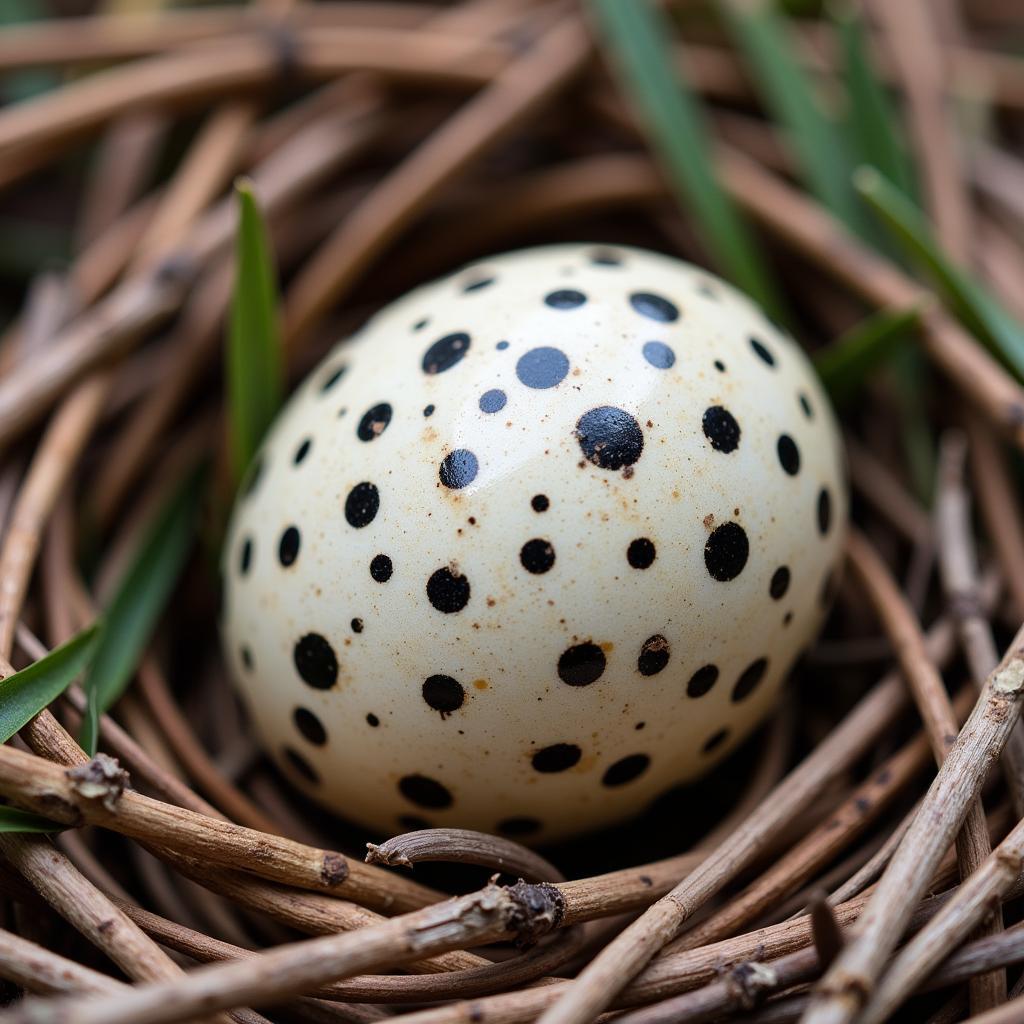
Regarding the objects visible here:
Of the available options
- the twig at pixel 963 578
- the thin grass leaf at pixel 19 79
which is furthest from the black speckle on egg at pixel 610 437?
the thin grass leaf at pixel 19 79

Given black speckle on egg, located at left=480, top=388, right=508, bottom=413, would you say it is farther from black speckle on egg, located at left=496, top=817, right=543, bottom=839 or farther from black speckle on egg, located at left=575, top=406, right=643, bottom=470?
black speckle on egg, located at left=496, top=817, right=543, bottom=839

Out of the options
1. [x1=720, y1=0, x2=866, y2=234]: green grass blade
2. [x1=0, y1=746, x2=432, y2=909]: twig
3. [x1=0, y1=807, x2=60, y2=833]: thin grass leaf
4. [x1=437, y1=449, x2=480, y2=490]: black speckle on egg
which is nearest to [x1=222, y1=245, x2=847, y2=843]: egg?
[x1=437, y1=449, x2=480, y2=490]: black speckle on egg

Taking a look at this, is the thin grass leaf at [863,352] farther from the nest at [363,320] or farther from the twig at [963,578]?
the twig at [963,578]

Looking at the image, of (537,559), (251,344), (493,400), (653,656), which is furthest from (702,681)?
(251,344)

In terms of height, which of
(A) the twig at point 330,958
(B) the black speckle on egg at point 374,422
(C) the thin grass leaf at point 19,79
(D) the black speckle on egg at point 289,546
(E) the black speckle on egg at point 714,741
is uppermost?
(C) the thin grass leaf at point 19,79

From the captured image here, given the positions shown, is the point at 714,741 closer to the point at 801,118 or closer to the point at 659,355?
the point at 659,355

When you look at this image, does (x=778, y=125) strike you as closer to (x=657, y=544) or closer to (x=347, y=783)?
(x=657, y=544)

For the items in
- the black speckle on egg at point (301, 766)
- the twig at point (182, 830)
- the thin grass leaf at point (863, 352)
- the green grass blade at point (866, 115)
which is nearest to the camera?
the twig at point (182, 830)

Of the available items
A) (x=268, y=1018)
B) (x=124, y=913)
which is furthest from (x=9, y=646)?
(x=268, y=1018)
